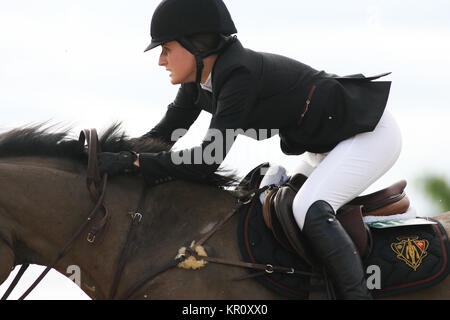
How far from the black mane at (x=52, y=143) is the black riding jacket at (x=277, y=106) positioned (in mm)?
320

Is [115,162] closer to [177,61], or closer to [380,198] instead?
[177,61]

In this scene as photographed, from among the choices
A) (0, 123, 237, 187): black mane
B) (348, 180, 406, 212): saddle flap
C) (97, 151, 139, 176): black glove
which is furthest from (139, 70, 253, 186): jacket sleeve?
(348, 180, 406, 212): saddle flap

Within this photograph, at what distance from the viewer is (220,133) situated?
3512 millimetres

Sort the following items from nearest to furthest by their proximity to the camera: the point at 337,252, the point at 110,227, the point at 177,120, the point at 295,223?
the point at 337,252, the point at 295,223, the point at 110,227, the point at 177,120

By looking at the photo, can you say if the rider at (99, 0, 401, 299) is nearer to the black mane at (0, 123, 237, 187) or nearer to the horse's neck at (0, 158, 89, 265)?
the black mane at (0, 123, 237, 187)

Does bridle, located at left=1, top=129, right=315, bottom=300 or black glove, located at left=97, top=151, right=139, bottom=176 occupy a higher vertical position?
black glove, located at left=97, top=151, right=139, bottom=176

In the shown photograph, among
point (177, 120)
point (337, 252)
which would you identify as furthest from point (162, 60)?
point (337, 252)

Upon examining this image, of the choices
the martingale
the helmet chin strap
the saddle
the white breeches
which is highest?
the helmet chin strap

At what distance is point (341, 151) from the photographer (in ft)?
12.2

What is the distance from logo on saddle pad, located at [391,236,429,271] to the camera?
368 cm

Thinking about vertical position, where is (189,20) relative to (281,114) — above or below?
above

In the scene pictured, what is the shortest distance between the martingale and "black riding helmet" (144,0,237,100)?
1079mm

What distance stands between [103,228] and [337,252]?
4.70 feet

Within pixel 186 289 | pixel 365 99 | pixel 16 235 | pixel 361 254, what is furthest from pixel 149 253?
pixel 365 99
